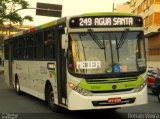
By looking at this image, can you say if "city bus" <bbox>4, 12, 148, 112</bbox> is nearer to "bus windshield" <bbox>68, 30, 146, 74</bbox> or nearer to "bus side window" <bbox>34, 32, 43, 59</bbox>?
"bus windshield" <bbox>68, 30, 146, 74</bbox>

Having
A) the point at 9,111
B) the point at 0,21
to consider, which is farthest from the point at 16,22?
the point at 9,111

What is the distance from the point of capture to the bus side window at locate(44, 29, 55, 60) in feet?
46.0

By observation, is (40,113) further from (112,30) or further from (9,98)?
(9,98)

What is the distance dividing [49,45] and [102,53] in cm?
295

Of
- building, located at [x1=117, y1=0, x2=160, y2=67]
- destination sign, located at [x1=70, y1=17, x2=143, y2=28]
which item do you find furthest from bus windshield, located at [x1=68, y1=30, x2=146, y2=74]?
building, located at [x1=117, y1=0, x2=160, y2=67]

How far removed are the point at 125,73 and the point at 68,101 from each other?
165 centimetres

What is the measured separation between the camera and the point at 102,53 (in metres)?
11.9

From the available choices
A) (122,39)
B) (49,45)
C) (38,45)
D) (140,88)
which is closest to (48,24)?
(49,45)

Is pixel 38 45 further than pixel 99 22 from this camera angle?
Yes

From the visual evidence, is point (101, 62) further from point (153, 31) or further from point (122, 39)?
point (153, 31)

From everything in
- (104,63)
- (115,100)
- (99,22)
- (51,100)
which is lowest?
(51,100)

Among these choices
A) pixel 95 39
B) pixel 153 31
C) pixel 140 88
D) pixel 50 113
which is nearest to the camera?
pixel 95 39

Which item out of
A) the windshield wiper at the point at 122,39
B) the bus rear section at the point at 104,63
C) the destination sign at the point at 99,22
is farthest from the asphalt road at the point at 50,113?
the destination sign at the point at 99,22

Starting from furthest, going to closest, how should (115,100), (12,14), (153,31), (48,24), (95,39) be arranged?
(153,31), (12,14), (48,24), (95,39), (115,100)
